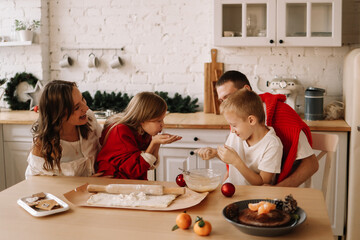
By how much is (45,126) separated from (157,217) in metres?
0.85

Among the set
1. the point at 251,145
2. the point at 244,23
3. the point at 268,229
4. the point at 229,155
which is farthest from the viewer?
the point at 244,23

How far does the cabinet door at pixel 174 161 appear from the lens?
3.32 meters

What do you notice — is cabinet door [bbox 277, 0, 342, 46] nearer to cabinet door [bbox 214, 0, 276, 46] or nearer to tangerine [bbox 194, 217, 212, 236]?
cabinet door [bbox 214, 0, 276, 46]

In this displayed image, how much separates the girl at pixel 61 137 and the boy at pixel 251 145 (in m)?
0.71

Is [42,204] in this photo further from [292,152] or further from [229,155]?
[292,152]

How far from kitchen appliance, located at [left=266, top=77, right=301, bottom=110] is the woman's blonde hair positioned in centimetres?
197

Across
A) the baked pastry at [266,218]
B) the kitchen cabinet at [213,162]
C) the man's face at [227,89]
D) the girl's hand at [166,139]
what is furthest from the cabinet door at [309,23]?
the baked pastry at [266,218]

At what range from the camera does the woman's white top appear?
204cm

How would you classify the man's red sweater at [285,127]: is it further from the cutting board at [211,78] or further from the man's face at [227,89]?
the cutting board at [211,78]

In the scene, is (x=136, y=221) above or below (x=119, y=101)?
below

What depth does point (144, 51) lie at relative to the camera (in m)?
3.97

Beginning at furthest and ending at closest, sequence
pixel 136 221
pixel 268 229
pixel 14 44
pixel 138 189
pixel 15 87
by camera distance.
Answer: pixel 15 87 → pixel 14 44 → pixel 138 189 → pixel 136 221 → pixel 268 229

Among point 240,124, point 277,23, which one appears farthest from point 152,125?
point 277,23

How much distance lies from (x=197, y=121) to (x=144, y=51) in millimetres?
1012
